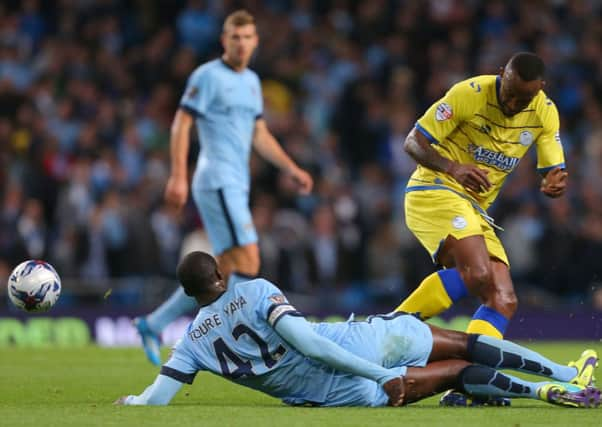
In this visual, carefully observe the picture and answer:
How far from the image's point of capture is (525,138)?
8711mm

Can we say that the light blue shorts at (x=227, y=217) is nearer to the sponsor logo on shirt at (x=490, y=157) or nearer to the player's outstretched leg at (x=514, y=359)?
the sponsor logo on shirt at (x=490, y=157)

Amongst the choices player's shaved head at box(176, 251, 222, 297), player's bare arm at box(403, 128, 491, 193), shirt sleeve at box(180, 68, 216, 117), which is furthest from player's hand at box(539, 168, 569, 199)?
shirt sleeve at box(180, 68, 216, 117)

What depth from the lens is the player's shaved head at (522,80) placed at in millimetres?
8109

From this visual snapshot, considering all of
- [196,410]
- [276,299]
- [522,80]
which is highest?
[522,80]

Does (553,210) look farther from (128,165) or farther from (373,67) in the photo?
(128,165)

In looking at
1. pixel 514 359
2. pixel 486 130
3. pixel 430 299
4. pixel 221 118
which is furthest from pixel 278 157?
pixel 514 359

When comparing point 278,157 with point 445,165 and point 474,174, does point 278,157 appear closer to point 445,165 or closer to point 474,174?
point 445,165

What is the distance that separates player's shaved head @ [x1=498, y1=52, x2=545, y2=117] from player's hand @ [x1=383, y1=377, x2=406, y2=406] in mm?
2083

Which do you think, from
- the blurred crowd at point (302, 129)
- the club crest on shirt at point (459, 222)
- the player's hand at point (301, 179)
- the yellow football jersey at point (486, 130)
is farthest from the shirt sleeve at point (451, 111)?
the blurred crowd at point (302, 129)

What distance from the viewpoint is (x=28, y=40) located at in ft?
60.7

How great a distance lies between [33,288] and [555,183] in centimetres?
338

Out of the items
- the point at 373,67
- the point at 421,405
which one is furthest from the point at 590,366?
the point at 373,67

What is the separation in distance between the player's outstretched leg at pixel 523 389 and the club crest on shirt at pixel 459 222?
1382 millimetres

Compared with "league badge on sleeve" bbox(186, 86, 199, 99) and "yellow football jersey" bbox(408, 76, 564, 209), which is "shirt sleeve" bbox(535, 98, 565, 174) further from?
"league badge on sleeve" bbox(186, 86, 199, 99)
